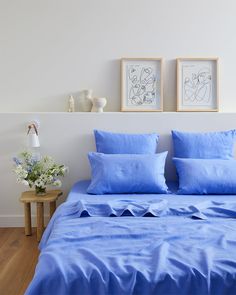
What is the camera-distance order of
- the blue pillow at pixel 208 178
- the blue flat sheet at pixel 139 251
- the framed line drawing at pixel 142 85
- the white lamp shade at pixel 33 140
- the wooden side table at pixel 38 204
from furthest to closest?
the framed line drawing at pixel 142 85
the white lamp shade at pixel 33 140
the wooden side table at pixel 38 204
the blue pillow at pixel 208 178
the blue flat sheet at pixel 139 251

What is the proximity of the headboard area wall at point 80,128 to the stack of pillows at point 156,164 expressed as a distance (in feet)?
0.49

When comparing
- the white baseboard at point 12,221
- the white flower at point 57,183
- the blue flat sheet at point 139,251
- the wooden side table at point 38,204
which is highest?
the white flower at point 57,183

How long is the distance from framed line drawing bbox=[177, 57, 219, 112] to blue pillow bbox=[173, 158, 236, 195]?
2.34 ft

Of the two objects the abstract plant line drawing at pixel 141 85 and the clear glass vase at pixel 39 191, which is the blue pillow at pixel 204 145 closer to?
the abstract plant line drawing at pixel 141 85

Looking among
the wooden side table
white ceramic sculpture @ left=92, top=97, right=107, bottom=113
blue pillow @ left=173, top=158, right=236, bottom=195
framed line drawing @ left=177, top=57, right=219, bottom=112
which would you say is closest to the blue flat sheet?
blue pillow @ left=173, top=158, right=236, bottom=195

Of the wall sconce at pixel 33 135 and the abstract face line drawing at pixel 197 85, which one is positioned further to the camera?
the abstract face line drawing at pixel 197 85

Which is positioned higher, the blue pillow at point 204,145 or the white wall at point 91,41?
the white wall at point 91,41

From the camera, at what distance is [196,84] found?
359 cm

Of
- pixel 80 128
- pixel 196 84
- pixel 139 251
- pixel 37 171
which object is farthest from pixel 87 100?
pixel 139 251

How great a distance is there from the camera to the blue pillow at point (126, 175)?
9.84 feet

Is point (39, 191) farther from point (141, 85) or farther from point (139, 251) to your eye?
point (139, 251)

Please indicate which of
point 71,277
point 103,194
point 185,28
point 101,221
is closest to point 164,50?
point 185,28

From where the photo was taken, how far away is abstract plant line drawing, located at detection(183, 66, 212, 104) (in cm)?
359

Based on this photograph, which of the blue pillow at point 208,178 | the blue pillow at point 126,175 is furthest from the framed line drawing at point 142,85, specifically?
the blue pillow at point 208,178
